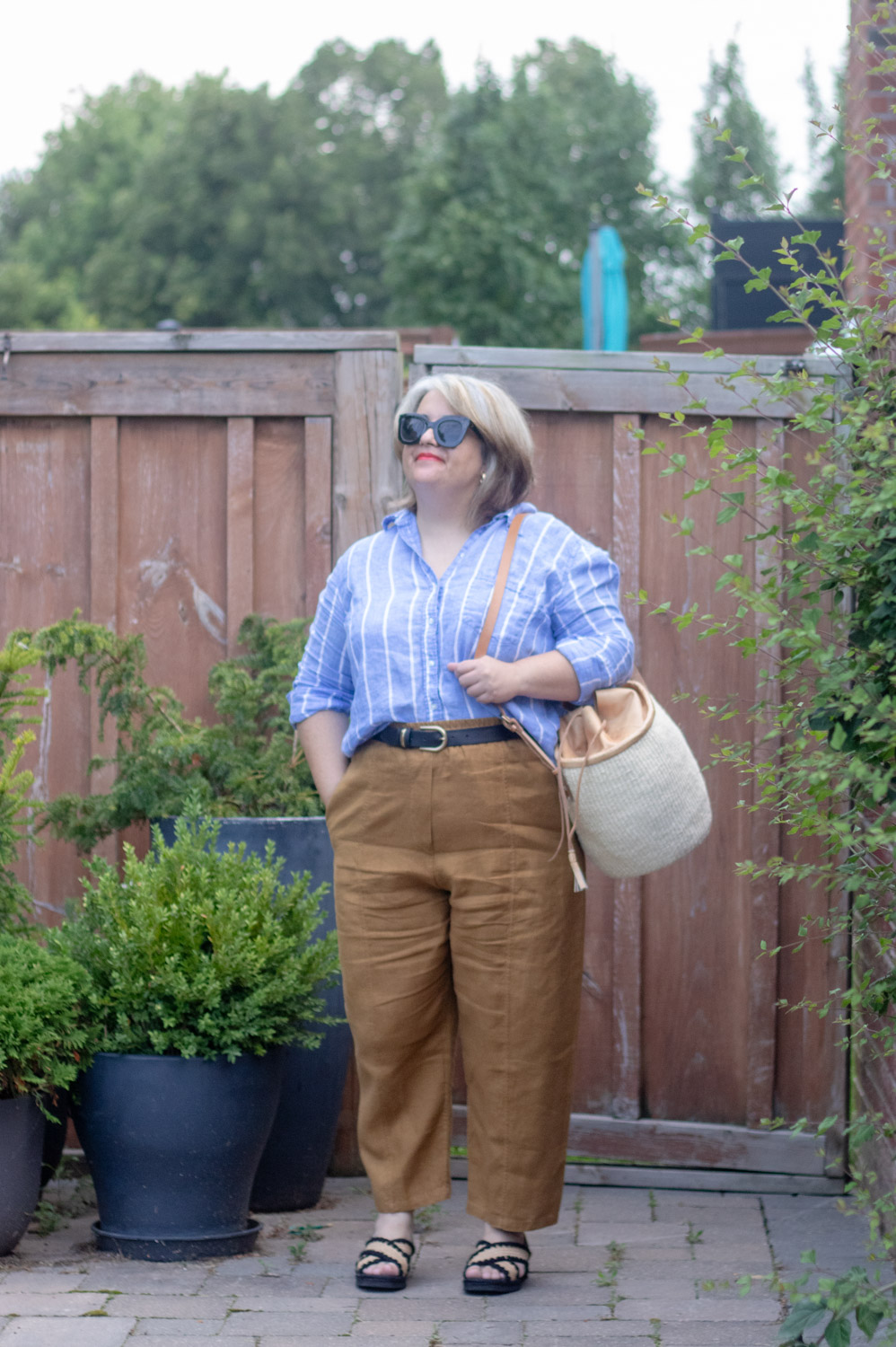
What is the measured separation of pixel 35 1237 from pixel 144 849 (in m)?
1.08

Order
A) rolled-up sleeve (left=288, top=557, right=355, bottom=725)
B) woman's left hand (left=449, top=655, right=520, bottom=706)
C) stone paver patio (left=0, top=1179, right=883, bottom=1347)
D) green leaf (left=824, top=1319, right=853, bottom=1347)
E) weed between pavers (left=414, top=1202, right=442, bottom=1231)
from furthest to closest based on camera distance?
weed between pavers (left=414, top=1202, right=442, bottom=1231)
rolled-up sleeve (left=288, top=557, right=355, bottom=725)
woman's left hand (left=449, top=655, right=520, bottom=706)
stone paver patio (left=0, top=1179, right=883, bottom=1347)
green leaf (left=824, top=1319, right=853, bottom=1347)

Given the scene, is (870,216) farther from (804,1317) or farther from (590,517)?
A: (804,1317)

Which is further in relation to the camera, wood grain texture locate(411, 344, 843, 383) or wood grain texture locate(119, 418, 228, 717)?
wood grain texture locate(119, 418, 228, 717)

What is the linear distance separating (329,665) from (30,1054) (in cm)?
104

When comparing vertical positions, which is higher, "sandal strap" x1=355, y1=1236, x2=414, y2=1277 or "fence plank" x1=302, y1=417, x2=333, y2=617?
"fence plank" x1=302, y1=417, x2=333, y2=617

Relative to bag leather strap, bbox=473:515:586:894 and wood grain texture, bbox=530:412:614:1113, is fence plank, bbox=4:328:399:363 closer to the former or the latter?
wood grain texture, bbox=530:412:614:1113

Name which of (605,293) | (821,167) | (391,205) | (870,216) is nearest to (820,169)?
(821,167)

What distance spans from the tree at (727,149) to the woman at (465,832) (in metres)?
28.2

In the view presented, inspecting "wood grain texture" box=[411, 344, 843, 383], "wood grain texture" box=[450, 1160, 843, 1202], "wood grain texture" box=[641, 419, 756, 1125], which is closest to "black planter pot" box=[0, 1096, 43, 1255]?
"wood grain texture" box=[450, 1160, 843, 1202]

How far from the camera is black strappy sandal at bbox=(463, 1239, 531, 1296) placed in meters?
2.98

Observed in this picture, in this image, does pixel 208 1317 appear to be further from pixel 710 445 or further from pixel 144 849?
pixel 710 445

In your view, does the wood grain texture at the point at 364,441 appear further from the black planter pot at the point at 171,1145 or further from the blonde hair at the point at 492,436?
the black planter pot at the point at 171,1145

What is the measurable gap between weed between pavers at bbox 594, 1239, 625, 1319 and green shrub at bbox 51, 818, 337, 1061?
813 mm

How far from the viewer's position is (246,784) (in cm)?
372
